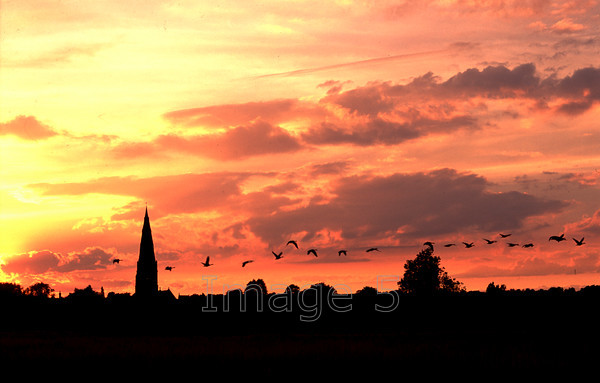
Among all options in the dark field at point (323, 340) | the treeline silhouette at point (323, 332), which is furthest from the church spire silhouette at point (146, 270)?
the dark field at point (323, 340)

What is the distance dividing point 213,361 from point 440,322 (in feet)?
129

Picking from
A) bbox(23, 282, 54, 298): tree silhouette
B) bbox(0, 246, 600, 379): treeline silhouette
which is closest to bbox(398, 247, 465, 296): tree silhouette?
bbox(0, 246, 600, 379): treeline silhouette

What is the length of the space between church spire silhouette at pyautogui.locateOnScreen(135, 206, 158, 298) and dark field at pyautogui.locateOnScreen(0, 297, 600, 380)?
45943mm

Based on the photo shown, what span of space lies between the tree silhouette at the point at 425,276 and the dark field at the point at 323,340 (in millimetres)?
30788

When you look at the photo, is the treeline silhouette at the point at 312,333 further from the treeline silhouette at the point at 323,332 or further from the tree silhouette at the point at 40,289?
the tree silhouette at the point at 40,289

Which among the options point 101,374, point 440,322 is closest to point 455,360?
point 101,374

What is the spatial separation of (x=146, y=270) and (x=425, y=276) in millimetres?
51315

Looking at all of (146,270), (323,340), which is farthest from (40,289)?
(323,340)

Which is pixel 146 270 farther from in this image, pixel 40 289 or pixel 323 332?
pixel 323 332

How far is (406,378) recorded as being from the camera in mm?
37625

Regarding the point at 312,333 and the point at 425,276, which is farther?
the point at 425,276

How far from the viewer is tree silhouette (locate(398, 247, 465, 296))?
113 m

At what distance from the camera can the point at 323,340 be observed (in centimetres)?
5894

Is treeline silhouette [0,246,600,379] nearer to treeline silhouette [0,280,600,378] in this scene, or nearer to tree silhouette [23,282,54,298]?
treeline silhouette [0,280,600,378]
